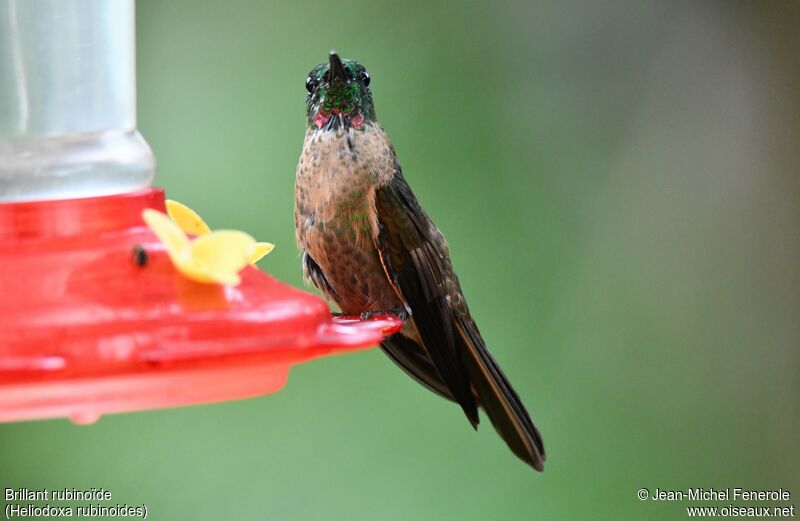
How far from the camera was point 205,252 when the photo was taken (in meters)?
1.68

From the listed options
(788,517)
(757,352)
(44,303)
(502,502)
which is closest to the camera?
(44,303)

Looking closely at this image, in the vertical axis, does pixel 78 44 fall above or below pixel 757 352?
above

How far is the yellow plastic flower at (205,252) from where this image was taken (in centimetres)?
165

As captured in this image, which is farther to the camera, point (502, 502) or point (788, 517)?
point (788, 517)

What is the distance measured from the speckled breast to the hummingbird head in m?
0.03

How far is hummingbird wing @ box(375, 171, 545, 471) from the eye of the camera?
302 cm

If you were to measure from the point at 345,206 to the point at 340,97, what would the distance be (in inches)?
12.0

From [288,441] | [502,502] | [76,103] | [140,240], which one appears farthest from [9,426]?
[140,240]

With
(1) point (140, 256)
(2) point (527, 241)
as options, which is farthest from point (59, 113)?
(2) point (527, 241)

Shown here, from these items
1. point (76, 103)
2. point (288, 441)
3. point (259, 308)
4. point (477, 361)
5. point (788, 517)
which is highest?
point (76, 103)

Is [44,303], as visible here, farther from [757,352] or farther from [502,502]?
[757,352]

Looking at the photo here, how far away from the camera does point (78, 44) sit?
2141mm

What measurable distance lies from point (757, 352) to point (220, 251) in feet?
13.8

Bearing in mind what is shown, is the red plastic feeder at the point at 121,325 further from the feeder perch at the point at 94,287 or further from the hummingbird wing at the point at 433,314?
the hummingbird wing at the point at 433,314
